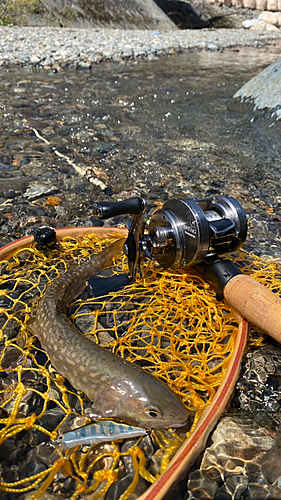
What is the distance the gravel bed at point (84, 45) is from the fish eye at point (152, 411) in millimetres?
16008

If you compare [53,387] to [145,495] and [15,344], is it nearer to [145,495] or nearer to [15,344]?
[15,344]

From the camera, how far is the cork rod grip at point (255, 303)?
116 inches

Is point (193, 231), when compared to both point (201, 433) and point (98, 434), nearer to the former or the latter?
point (201, 433)

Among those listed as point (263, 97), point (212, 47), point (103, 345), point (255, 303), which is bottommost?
point (103, 345)

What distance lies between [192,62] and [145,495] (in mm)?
19813

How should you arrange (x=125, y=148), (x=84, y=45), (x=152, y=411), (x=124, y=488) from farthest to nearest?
(x=84, y=45)
(x=125, y=148)
(x=152, y=411)
(x=124, y=488)

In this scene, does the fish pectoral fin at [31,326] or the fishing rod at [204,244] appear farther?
the fish pectoral fin at [31,326]

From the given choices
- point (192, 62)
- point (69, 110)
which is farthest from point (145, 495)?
point (192, 62)

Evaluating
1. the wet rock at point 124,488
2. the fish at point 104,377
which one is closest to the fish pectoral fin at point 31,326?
the fish at point 104,377

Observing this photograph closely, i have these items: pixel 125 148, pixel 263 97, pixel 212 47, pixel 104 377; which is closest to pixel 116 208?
pixel 104 377

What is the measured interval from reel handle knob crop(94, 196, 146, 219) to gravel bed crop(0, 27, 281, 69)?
1458 cm

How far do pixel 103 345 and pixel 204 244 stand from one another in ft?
3.88

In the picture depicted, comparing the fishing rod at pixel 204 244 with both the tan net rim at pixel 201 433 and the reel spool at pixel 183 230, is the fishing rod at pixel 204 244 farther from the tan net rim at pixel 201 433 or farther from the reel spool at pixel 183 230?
the tan net rim at pixel 201 433

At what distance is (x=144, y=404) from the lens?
7.99 feet
